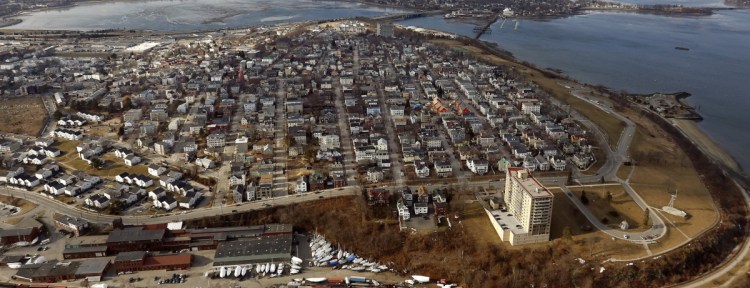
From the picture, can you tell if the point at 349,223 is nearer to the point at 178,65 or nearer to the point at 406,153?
the point at 406,153

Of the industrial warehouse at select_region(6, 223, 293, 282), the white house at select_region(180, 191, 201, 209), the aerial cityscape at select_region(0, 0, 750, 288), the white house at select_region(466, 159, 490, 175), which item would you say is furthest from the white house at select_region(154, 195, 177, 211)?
the white house at select_region(466, 159, 490, 175)

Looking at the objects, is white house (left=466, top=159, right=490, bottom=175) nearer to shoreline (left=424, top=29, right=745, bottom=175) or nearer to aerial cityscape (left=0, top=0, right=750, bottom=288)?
aerial cityscape (left=0, top=0, right=750, bottom=288)

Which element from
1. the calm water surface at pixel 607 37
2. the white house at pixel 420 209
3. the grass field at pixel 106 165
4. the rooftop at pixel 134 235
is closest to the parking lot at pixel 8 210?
the grass field at pixel 106 165

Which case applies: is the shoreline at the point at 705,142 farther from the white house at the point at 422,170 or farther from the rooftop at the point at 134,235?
the rooftop at the point at 134,235

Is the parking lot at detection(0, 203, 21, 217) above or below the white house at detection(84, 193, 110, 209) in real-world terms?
below

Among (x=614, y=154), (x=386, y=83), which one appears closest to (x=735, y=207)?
(x=614, y=154)

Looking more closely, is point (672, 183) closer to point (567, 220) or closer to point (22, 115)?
point (567, 220)

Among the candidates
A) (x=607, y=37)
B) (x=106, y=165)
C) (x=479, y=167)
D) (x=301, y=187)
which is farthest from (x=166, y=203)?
(x=607, y=37)
